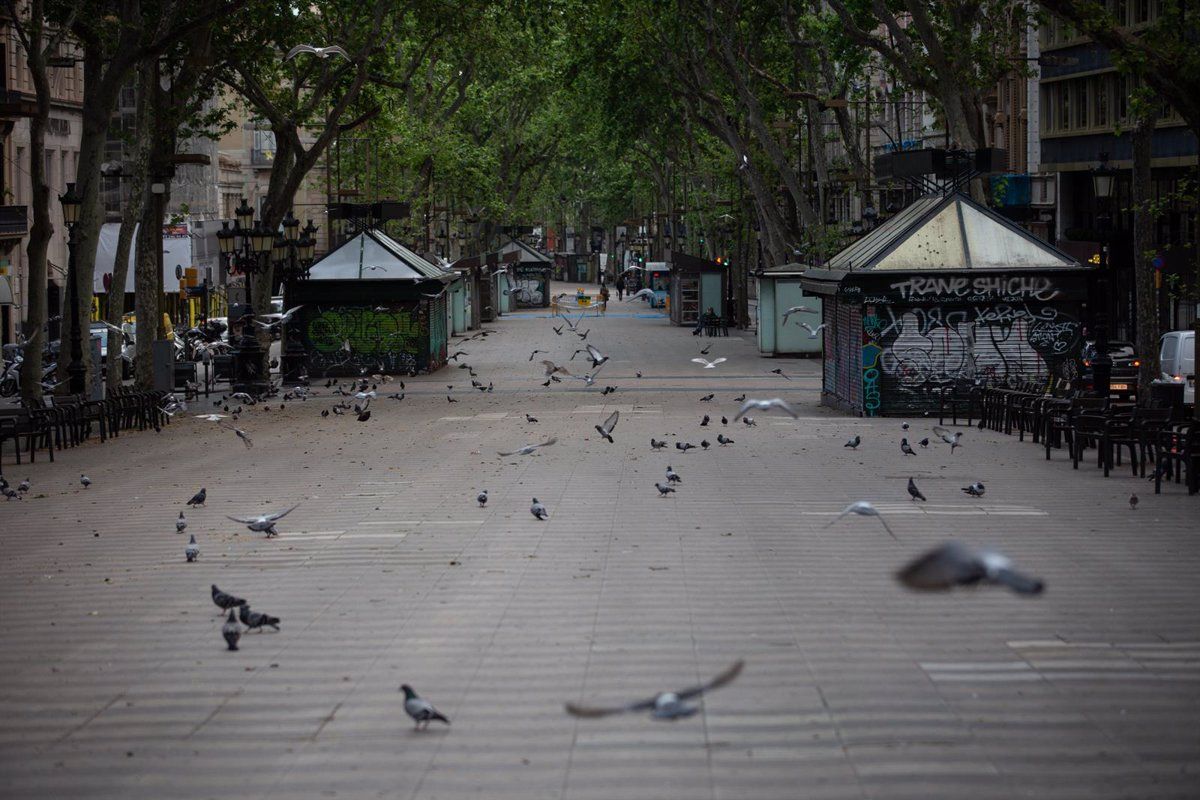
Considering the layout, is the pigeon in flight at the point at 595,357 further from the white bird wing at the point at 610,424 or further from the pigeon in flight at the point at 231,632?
the pigeon in flight at the point at 231,632

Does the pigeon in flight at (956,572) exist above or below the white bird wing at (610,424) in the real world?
above

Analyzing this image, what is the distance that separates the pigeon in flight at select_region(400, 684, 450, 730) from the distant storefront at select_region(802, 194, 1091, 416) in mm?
22004

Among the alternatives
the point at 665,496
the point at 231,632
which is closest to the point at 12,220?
the point at 665,496

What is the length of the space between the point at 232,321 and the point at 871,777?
44688 millimetres

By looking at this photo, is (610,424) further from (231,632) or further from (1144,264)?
(231,632)

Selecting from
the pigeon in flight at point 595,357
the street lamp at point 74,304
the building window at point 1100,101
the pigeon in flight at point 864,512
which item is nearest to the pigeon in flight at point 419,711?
the pigeon in flight at point 864,512

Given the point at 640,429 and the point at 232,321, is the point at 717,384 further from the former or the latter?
the point at 232,321

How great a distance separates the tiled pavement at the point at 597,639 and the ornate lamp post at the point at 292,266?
20.1m

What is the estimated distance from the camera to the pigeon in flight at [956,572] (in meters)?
5.60

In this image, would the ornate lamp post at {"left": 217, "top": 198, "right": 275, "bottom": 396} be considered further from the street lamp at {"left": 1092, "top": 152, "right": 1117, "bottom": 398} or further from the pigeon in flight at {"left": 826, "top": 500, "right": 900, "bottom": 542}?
the pigeon in flight at {"left": 826, "top": 500, "right": 900, "bottom": 542}

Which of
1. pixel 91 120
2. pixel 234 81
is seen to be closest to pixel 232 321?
pixel 234 81

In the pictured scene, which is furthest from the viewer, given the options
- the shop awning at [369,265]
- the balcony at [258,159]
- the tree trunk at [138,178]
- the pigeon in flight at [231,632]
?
the balcony at [258,159]

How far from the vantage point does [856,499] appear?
1752 centimetres

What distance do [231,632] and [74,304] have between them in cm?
2041
